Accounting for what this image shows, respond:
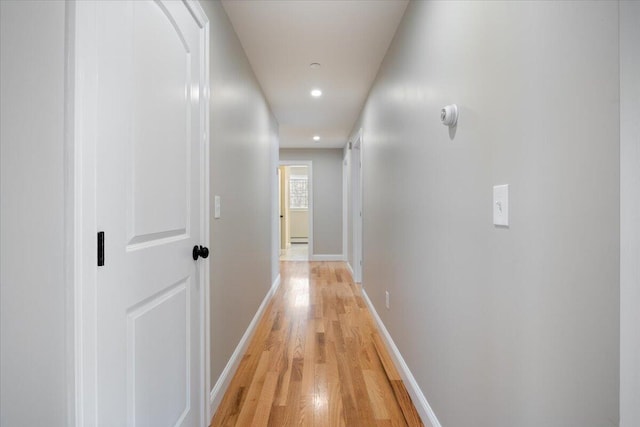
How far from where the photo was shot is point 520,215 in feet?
2.91

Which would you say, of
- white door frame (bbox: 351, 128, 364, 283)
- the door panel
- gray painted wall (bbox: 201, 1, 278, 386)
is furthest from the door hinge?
white door frame (bbox: 351, 128, 364, 283)

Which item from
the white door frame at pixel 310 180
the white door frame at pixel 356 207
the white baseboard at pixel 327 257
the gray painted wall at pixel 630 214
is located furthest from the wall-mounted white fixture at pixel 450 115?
the white baseboard at pixel 327 257

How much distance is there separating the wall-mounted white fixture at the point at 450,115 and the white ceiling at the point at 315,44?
1.10m

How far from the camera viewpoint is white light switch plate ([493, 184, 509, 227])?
3.11 ft

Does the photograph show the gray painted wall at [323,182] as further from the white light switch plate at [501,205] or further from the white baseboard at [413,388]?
the white light switch plate at [501,205]

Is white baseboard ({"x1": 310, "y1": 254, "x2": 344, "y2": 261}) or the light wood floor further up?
white baseboard ({"x1": 310, "y1": 254, "x2": 344, "y2": 261})

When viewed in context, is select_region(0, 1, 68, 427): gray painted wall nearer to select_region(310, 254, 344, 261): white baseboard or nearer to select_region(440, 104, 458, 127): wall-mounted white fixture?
select_region(440, 104, 458, 127): wall-mounted white fixture

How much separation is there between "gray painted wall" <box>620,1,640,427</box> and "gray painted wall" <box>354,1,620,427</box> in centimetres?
2

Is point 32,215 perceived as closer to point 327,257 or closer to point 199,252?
point 199,252

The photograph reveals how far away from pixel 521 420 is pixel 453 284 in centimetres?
53

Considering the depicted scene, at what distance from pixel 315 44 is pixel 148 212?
1.99 meters

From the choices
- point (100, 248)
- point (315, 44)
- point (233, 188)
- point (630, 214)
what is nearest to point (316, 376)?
point (233, 188)

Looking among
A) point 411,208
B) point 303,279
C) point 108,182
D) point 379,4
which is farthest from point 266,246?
point 108,182

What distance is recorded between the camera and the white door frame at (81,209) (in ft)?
2.48
